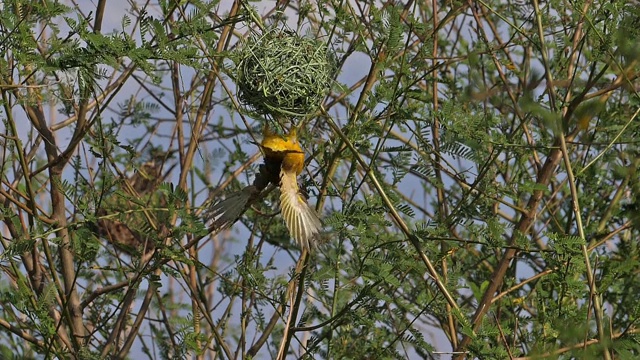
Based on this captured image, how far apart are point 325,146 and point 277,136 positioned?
0.65 metres

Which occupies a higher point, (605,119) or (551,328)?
(605,119)

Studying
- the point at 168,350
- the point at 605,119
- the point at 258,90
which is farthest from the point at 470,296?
the point at 258,90

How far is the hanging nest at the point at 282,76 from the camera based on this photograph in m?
2.55

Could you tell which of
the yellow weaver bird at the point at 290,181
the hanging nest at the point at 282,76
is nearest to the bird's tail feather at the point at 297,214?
the yellow weaver bird at the point at 290,181

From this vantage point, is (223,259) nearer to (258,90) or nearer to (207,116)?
(207,116)

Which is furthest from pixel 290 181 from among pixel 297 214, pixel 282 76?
pixel 282 76

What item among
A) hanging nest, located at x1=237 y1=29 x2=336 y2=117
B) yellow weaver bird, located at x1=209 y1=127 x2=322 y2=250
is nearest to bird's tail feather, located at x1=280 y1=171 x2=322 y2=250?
yellow weaver bird, located at x1=209 y1=127 x2=322 y2=250

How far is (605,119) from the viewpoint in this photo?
397cm

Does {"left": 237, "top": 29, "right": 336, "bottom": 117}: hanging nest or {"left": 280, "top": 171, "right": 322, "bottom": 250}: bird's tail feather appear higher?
{"left": 237, "top": 29, "right": 336, "bottom": 117}: hanging nest

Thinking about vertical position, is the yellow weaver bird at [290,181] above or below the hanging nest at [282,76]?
below

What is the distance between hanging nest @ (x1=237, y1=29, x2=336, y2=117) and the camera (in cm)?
255

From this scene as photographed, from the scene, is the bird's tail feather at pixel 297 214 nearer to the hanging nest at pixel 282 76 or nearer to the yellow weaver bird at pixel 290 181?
the yellow weaver bird at pixel 290 181

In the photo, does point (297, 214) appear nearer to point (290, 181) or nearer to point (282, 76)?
point (290, 181)

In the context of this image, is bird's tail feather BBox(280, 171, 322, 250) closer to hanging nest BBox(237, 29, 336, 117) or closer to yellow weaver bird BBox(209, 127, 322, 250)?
yellow weaver bird BBox(209, 127, 322, 250)
